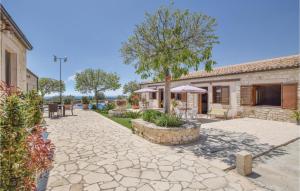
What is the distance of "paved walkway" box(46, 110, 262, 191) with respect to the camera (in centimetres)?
379

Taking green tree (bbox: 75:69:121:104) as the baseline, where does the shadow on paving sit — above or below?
below

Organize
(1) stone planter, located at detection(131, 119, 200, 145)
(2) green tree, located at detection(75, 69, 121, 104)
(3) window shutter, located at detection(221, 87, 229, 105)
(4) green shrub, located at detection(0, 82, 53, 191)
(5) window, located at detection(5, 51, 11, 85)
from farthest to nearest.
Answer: (2) green tree, located at detection(75, 69, 121, 104) → (3) window shutter, located at detection(221, 87, 229, 105) → (5) window, located at detection(5, 51, 11, 85) → (1) stone planter, located at detection(131, 119, 200, 145) → (4) green shrub, located at detection(0, 82, 53, 191)

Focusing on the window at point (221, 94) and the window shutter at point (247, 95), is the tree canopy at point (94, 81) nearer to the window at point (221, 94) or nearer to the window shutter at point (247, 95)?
the window at point (221, 94)

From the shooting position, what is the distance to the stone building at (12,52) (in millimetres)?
5661

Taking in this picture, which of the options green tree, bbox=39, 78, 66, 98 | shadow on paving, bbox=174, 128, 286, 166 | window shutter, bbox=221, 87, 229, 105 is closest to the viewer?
shadow on paving, bbox=174, 128, 286, 166

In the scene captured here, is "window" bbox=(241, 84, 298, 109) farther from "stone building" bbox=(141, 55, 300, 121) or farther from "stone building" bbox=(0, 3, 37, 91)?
"stone building" bbox=(0, 3, 37, 91)

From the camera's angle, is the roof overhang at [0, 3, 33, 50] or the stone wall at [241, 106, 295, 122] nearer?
the roof overhang at [0, 3, 33, 50]

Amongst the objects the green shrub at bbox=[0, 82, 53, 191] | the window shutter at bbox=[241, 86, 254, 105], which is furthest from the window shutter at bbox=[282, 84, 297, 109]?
the green shrub at bbox=[0, 82, 53, 191]

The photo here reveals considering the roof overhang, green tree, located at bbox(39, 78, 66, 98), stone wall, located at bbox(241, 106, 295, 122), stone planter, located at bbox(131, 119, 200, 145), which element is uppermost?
green tree, located at bbox(39, 78, 66, 98)

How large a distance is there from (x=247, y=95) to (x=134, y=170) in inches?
457

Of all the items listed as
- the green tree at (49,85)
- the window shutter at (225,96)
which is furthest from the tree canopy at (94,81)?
the window shutter at (225,96)

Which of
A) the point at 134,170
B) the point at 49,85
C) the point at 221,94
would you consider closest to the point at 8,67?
the point at 134,170

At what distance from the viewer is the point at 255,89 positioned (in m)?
12.9

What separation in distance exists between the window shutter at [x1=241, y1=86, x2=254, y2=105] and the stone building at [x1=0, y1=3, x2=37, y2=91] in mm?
14013
